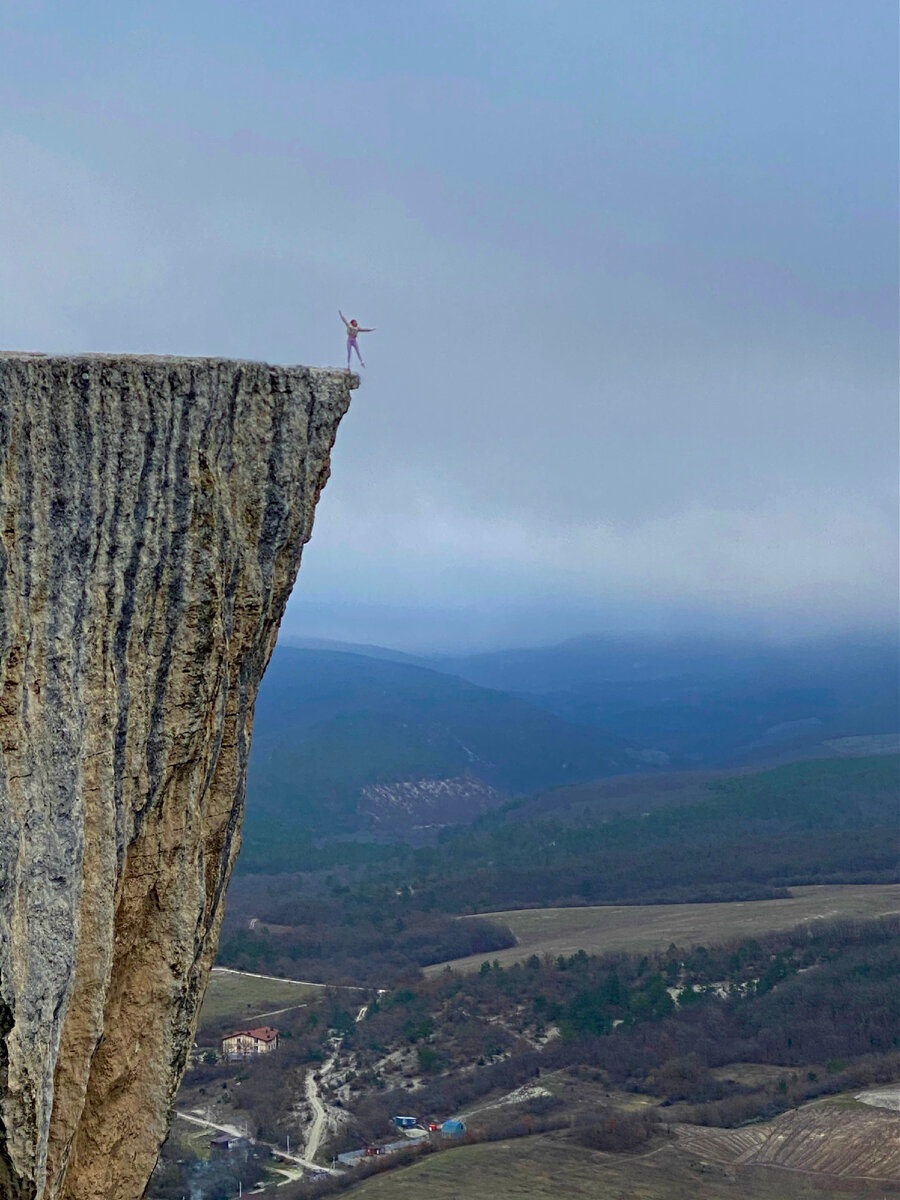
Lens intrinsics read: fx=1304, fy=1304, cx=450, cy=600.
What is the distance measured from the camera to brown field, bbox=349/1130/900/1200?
4669cm

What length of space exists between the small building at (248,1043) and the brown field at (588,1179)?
53.7ft

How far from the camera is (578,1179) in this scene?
49344 millimetres

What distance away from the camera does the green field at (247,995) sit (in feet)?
243

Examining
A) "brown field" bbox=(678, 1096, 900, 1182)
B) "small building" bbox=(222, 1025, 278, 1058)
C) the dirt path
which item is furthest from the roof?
"brown field" bbox=(678, 1096, 900, 1182)

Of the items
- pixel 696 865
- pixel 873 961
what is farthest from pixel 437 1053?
pixel 696 865

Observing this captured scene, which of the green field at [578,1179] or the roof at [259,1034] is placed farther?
the roof at [259,1034]

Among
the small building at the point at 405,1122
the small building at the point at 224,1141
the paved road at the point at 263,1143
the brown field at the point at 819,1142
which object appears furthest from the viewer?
the small building at the point at 405,1122

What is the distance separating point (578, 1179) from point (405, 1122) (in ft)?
Answer: 39.6

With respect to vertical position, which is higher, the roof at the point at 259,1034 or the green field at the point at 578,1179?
the green field at the point at 578,1179

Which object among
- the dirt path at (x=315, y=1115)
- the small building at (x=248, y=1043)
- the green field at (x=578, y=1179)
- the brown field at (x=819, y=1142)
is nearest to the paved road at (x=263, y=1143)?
the dirt path at (x=315, y=1115)

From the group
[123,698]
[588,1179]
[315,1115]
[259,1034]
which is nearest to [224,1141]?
[315,1115]

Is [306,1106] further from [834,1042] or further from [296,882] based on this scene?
[296,882]

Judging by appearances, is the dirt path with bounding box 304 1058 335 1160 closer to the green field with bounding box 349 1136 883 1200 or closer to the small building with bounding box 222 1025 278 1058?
the small building with bounding box 222 1025 278 1058

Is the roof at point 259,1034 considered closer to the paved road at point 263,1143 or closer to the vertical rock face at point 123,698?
the paved road at point 263,1143
